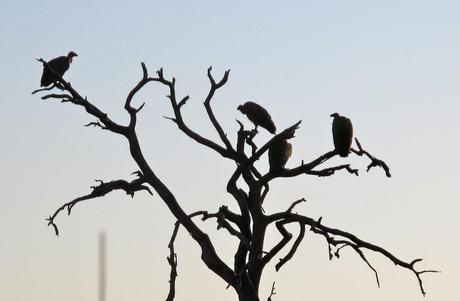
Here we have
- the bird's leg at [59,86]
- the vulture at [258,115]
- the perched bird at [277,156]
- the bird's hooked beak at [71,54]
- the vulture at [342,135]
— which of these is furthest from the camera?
the bird's hooked beak at [71,54]

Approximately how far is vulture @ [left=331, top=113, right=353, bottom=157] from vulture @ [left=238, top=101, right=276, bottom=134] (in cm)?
301

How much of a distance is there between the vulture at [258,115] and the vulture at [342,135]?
3.01 metres

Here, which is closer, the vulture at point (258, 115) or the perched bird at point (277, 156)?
the perched bird at point (277, 156)

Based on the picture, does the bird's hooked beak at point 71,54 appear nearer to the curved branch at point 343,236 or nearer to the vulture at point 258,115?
the vulture at point 258,115

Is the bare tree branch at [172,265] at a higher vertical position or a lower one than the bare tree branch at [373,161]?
lower


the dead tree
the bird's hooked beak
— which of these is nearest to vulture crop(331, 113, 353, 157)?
the dead tree

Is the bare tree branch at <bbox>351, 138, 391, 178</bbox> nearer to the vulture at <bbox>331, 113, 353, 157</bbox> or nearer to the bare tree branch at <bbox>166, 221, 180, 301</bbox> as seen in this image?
the vulture at <bbox>331, 113, 353, 157</bbox>

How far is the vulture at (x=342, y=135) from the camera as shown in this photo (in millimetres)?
11203

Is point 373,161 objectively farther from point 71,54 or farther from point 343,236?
point 71,54

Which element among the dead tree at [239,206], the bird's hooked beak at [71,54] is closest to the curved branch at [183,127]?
the dead tree at [239,206]

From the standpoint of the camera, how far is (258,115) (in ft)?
50.2

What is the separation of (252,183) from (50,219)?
2.87m

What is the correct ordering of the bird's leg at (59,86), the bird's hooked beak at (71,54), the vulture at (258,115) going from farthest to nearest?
the bird's hooked beak at (71,54), the vulture at (258,115), the bird's leg at (59,86)

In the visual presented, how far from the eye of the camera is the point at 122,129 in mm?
12141
